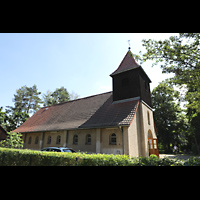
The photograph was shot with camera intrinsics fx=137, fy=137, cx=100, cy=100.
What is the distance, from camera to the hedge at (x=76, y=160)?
4598 millimetres

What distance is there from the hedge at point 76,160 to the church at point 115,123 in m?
7.12

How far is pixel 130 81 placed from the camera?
17.0m

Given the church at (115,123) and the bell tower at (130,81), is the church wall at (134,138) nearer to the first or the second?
the church at (115,123)

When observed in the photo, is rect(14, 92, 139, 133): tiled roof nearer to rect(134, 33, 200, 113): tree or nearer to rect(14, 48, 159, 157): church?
rect(14, 48, 159, 157): church

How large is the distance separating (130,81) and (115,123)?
20.7 ft

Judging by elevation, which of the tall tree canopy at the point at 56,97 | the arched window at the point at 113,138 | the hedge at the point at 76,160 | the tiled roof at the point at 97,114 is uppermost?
the tall tree canopy at the point at 56,97

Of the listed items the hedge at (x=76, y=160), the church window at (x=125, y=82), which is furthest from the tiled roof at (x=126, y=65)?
the hedge at (x=76, y=160)

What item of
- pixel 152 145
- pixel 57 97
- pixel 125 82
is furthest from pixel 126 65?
pixel 57 97

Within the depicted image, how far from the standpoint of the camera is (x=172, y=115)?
107 ft

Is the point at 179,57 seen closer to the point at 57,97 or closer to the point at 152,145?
the point at 152,145
